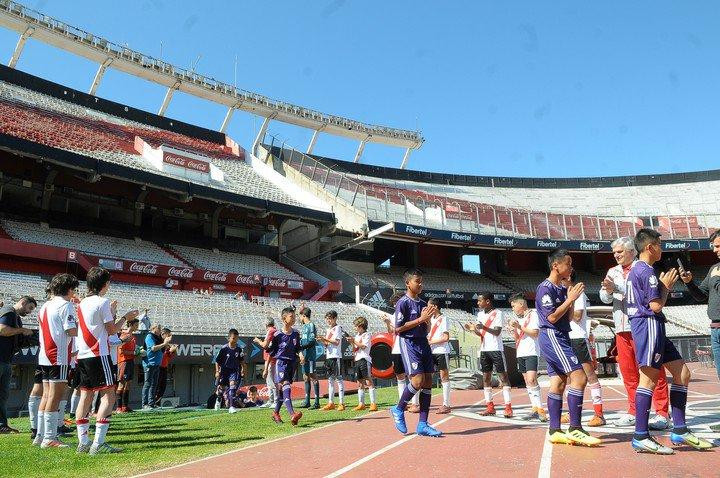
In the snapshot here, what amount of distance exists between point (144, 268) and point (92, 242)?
337 centimetres

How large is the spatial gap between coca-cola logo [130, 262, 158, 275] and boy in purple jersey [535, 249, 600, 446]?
69.5ft

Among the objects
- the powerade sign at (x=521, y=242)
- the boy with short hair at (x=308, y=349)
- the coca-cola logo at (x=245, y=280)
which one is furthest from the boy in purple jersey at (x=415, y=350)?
the powerade sign at (x=521, y=242)

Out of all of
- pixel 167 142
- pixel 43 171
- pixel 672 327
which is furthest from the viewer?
pixel 167 142

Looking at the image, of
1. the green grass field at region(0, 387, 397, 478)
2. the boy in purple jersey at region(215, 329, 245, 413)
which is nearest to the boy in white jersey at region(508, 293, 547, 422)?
the green grass field at region(0, 387, 397, 478)

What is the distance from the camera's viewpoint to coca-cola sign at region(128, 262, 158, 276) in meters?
23.0

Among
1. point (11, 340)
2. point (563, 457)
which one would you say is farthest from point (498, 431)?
point (11, 340)

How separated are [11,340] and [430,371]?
617cm

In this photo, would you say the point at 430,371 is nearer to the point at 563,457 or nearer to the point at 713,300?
the point at 563,457

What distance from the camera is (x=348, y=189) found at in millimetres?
33156

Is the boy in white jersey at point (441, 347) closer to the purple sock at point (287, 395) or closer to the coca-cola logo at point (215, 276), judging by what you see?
the purple sock at point (287, 395)

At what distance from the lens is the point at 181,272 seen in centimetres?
2448

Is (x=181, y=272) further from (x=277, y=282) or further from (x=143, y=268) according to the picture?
(x=277, y=282)

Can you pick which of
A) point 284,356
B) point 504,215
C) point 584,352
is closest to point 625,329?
point 584,352

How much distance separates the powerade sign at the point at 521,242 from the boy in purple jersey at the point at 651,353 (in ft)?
82.2
